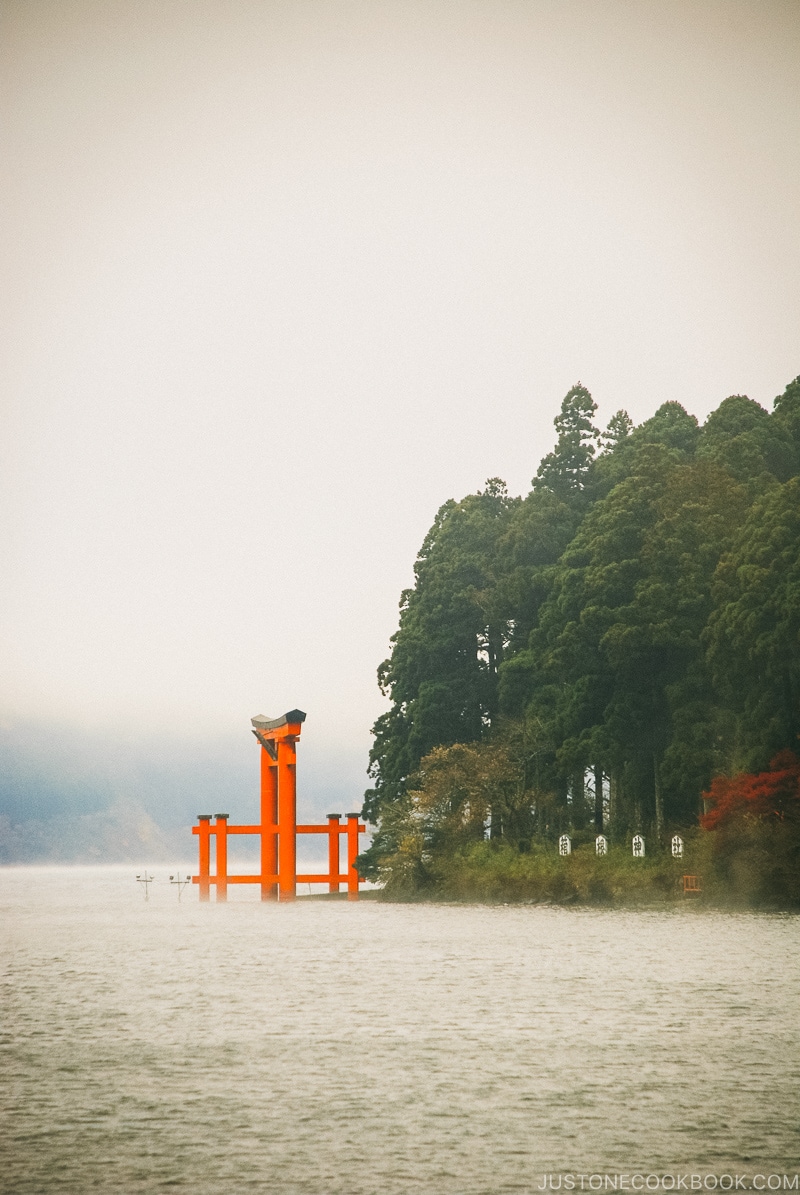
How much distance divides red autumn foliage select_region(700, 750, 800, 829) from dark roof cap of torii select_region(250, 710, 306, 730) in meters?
9.28

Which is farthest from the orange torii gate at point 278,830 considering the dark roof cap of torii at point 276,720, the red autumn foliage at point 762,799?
the red autumn foliage at point 762,799

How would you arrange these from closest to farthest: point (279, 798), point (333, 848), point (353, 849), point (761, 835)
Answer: point (761, 835) → point (279, 798) → point (353, 849) → point (333, 848)

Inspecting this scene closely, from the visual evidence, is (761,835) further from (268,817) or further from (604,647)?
(268,817)

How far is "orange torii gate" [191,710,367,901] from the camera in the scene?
3192 centimetres

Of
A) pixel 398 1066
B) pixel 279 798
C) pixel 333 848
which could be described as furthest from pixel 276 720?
pixel 398 1066

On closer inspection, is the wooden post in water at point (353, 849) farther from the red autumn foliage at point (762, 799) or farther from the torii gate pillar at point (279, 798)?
the red autumn foliage at point (762, 799)

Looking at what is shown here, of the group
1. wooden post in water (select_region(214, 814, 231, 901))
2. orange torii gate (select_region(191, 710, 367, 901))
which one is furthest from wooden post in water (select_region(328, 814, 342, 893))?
wooden post in water (select_region(214, 814, 231, 901))

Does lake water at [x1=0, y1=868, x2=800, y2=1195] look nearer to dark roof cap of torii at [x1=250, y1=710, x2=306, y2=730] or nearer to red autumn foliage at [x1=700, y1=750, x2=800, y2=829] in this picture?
red autumn foliage at [x1=700, y1=750, x2=800, y2=829]

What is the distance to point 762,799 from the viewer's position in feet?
89.7

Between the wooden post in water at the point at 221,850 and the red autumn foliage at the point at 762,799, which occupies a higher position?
the red autumn foliage at the point at 762,799

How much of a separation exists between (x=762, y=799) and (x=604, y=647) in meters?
7.14

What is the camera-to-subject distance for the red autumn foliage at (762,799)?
27.3 metres

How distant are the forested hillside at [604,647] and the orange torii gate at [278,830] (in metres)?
1.37

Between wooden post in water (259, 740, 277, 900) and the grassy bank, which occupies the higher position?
wooden post in water (259, 740, 277, 900)
